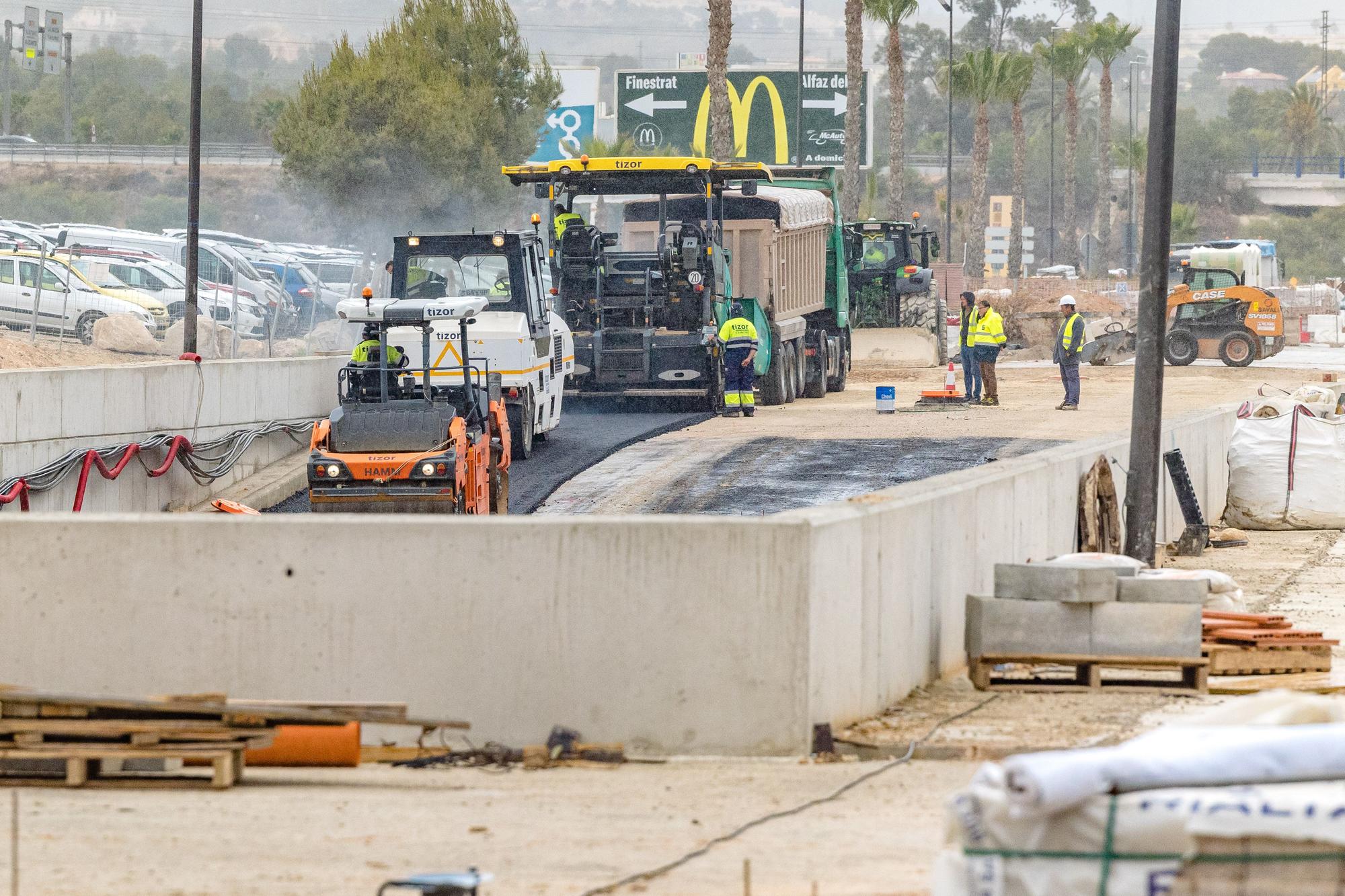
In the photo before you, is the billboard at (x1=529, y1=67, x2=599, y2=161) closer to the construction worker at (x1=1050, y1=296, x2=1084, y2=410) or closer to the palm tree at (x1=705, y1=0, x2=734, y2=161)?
the palm tree at (x1=705, y1=0, x2=734, y2=161)

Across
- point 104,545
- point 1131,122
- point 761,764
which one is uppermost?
point 1131,122

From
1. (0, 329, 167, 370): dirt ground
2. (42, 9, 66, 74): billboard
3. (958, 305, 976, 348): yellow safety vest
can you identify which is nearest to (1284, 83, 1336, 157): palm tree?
(42, 9, 66, 74): billboard

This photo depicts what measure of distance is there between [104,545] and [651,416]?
59.0 feet

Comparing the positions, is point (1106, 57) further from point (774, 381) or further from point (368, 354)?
point (368, 354)

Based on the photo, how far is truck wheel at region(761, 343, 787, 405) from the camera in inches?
1158

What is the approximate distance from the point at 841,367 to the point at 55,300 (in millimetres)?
13581

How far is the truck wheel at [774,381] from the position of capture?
29406mm

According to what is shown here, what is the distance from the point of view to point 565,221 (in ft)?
86.8

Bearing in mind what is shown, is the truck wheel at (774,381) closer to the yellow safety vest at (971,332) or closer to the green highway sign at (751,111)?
the yellow safety vest at (971,332)

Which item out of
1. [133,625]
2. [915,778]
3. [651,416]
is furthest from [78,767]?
[651,416]

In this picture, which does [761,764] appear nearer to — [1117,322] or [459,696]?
[459,696]

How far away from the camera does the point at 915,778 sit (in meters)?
7.85

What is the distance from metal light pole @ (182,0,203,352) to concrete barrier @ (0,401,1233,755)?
59.6 feet

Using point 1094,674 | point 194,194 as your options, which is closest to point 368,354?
point 1094,674
